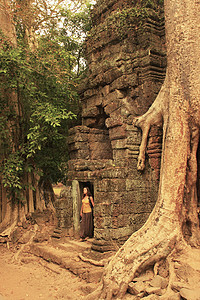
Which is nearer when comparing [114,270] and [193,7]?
[114,270]

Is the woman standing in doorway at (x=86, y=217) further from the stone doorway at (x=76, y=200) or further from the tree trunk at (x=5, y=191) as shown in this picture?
the tree trunk at (x=5, y=191)

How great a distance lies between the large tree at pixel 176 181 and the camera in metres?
3.97

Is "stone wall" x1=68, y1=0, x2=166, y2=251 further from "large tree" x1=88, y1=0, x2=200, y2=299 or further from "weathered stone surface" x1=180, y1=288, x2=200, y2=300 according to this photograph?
"weathered stone surface" x1=180, y1=288, x2=200, y2=300

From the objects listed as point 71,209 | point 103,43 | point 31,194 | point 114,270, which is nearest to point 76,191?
point 71,209

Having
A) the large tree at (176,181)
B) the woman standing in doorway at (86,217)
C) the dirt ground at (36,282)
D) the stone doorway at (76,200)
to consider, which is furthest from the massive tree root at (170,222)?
the stone doorway at (76,200)

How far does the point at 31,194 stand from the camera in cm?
816

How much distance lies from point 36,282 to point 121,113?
397cm

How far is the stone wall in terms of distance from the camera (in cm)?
578

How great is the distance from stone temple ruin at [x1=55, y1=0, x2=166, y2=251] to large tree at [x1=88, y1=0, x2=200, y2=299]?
3.98 feet

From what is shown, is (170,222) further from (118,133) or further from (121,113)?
(121,113)

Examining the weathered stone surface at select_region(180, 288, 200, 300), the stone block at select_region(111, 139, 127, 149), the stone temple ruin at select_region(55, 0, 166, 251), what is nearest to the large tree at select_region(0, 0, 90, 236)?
the stone temple ruin at select_region(55, 0, 166, 251)

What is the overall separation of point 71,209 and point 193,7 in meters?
5.32

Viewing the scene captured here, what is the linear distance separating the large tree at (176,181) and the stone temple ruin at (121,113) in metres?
1.21

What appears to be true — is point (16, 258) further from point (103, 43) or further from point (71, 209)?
point (103, 43)
